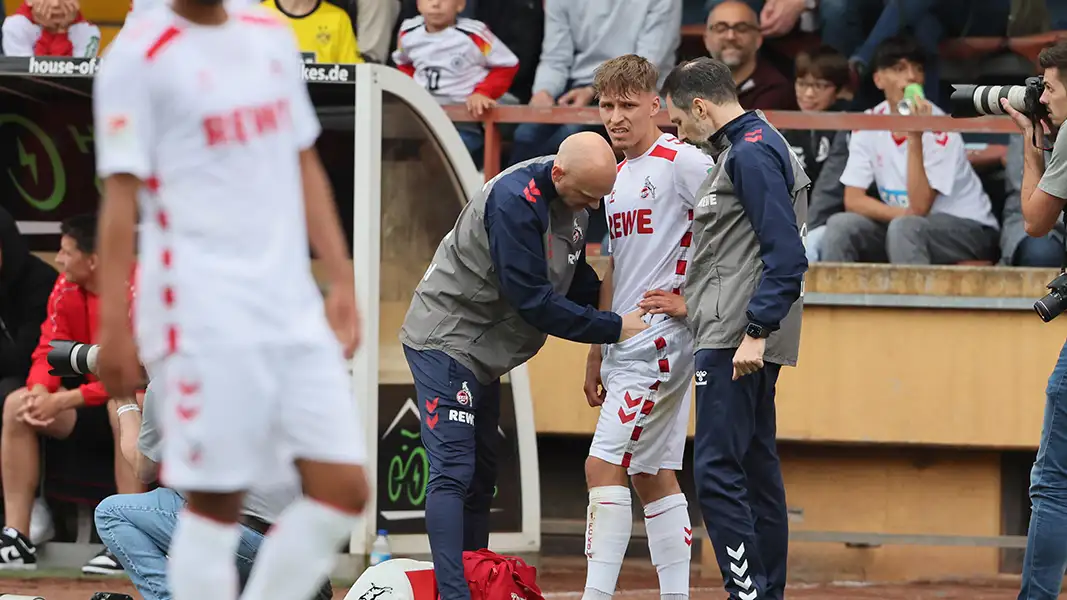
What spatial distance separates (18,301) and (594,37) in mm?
3513

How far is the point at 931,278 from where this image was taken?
783 cm

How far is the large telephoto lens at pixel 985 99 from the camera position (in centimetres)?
534

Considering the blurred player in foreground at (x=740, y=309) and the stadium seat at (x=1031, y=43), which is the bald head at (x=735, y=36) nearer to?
the stadium seat at (x=1031, y=43)

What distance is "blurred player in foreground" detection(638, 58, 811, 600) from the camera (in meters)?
5.15

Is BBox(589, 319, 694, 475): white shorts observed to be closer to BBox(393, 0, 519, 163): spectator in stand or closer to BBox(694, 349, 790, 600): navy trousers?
BBox(694, 349, 790, 600): navy trousers

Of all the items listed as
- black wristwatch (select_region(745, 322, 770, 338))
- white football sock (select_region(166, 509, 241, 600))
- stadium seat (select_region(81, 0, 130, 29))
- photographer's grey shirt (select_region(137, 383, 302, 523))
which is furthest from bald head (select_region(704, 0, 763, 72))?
white football sock (select_region(166, 509, 241, 600))

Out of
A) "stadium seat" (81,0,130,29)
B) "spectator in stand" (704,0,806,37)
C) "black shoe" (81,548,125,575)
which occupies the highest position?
"stadium seat" (81,0,130,29)

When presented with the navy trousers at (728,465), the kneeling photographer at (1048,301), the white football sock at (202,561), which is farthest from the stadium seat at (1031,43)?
the white football sock at (202,561)

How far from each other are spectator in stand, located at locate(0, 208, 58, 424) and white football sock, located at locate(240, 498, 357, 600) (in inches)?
189

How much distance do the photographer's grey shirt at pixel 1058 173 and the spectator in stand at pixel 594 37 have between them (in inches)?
163

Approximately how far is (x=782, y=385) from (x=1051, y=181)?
297 centimetres

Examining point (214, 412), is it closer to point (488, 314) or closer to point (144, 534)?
point (144, 534)

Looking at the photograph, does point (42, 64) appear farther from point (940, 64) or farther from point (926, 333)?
point (940, 64)

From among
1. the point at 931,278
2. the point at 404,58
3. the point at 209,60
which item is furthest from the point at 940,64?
the point at 209,60
